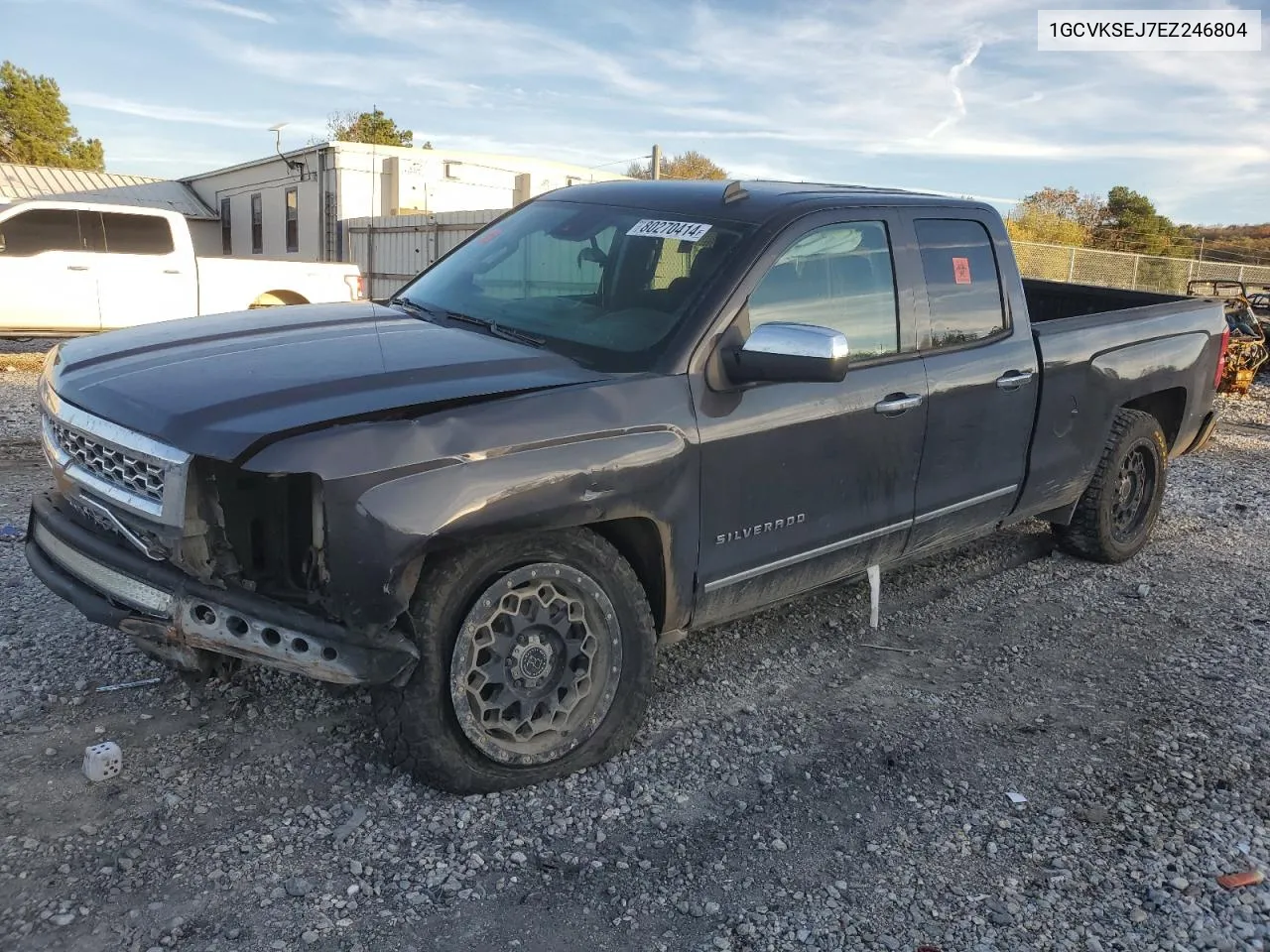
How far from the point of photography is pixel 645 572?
3.31 metres

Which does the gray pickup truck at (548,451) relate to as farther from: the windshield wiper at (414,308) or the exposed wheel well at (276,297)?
the exposed wheel well at (276,297)

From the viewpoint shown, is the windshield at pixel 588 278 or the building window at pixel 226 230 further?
the building window at pixel 226 230

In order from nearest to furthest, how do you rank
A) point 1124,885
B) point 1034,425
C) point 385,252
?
point 1124,885, point 1034,425, point 385,252

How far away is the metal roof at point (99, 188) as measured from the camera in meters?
31.3

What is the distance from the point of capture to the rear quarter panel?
4.77m

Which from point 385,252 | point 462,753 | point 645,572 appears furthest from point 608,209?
point 385,252

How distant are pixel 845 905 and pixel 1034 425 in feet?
9.15

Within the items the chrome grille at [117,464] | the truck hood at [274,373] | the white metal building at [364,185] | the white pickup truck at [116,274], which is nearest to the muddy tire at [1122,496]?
the truck hood at [274,373]

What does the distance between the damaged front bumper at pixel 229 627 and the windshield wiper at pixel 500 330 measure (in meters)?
1.21

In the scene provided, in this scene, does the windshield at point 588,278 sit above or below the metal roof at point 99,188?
below

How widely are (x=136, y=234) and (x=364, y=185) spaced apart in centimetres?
1145

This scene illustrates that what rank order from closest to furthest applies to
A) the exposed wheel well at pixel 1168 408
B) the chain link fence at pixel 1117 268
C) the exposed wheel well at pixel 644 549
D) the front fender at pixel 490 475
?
the front fender at pixel 490 475, the exposed wheel well at pixel 644 549, the exposed wheel well at pixel 1168 408, the chain link fence at pixel 1117 268

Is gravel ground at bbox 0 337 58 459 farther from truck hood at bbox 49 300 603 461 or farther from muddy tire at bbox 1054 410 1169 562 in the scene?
muddy tire at bbox 1054 410 1169 562

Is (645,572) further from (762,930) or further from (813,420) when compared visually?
(762,930)
